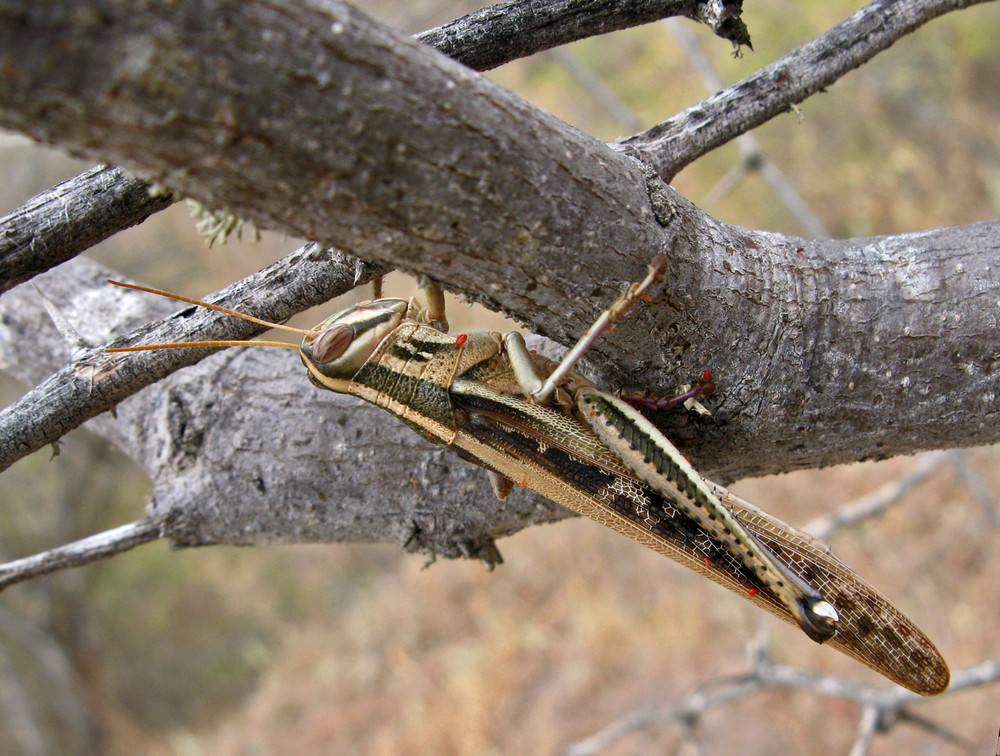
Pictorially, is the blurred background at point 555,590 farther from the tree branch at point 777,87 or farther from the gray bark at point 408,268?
the gray bark at point 408,268


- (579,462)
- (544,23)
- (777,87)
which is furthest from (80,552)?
(777,87)

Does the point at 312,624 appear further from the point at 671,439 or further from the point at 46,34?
the point at 46,34

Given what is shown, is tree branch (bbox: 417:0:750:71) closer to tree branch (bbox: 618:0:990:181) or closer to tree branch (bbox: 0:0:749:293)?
tree branch (bbox: 0:0:749:293)

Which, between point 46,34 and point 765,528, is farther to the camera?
point 765,528

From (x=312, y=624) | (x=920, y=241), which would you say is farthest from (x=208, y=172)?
(x=312, y=624)

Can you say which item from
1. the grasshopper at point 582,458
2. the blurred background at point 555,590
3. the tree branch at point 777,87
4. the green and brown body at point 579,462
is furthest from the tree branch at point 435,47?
the blurred background at point 555,590

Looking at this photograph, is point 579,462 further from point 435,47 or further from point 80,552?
point 80,552

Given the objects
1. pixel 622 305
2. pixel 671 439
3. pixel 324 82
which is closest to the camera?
pixel 324 82
